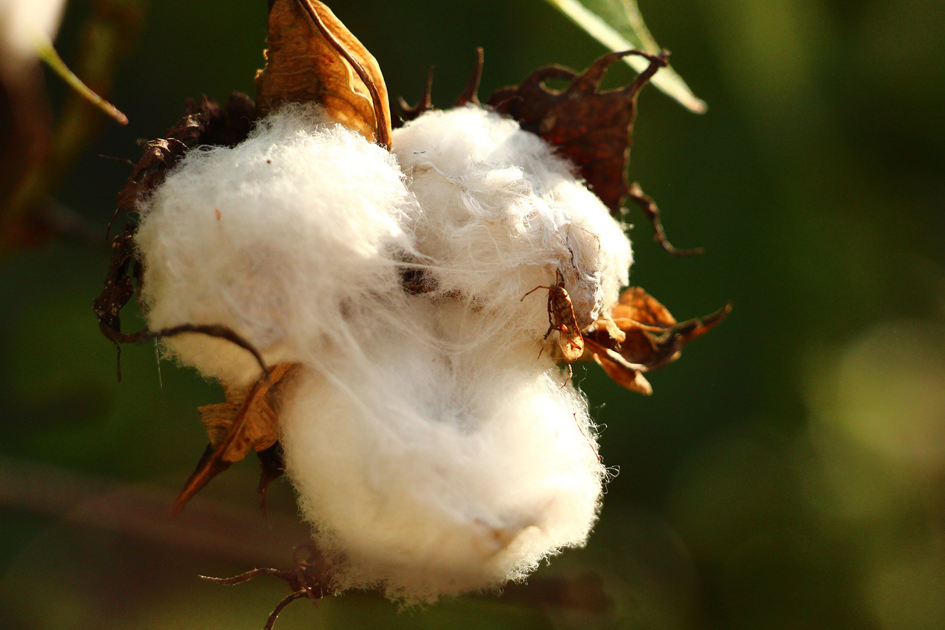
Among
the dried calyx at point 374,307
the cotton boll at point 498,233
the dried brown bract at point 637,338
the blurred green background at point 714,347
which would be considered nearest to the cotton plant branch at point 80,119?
the dried calyx at point 374,307

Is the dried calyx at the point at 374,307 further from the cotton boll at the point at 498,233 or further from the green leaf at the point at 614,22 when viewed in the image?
the green leaf at the point at 614,22

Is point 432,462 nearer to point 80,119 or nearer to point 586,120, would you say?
point 586,120

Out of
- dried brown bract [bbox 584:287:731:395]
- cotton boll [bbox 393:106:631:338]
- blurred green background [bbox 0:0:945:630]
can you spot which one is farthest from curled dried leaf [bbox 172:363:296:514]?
blurred green background [bbox 0:0:945:630]

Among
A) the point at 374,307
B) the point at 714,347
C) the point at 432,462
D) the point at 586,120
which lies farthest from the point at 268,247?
the point at 714,347

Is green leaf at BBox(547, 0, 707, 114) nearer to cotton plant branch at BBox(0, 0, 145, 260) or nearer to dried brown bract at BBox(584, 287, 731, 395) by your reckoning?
dried brown bract at BBox(584, 287, 731, 395)

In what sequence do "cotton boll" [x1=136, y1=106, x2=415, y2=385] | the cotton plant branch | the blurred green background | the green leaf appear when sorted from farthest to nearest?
the blurred green background, the cotton plant branch, the green leaf, "cotton boll" [x1=136, y1=106, x2=415, y2=385]

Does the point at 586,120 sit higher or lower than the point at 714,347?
higher

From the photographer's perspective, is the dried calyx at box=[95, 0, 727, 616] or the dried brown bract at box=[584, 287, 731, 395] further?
the dried brown bract at box=[584, 287, 731, 395]
